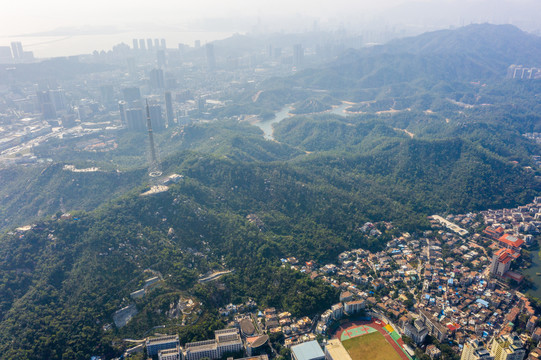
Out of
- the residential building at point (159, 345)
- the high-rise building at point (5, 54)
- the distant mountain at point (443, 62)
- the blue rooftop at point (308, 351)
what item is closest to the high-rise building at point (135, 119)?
the distant mountain at point (443, 62)

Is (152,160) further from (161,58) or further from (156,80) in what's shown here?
(161,58)

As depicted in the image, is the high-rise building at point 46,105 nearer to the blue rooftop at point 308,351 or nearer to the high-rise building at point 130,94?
the high-rise building at point 130,94

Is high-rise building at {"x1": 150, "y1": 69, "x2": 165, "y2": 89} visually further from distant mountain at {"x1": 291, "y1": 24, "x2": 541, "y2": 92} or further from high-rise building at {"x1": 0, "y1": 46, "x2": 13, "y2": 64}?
high-rise building at {"x1": 0, "y1": 46, "x2": 13, "y2": 64}

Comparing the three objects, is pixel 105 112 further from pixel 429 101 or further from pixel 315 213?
pixel 429 101

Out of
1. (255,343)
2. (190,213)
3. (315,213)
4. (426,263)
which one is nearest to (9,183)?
(190,213)

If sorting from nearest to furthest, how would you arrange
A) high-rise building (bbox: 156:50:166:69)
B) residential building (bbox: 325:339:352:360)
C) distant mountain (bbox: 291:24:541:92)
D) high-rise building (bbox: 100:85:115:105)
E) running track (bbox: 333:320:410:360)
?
residential building (bbox: 325:339:352:360), running track (bbox: 333:320:410:360), high-rise building (bbox: 100:85:115:105), distant mountain (bbox: 291:24:541:92), high-rise building (bbox: 156:50:166:69)

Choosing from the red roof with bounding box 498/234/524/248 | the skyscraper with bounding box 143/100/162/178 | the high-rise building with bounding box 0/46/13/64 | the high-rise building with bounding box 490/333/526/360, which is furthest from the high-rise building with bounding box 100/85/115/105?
the high-rise building with bounding box 490/333/526/360
